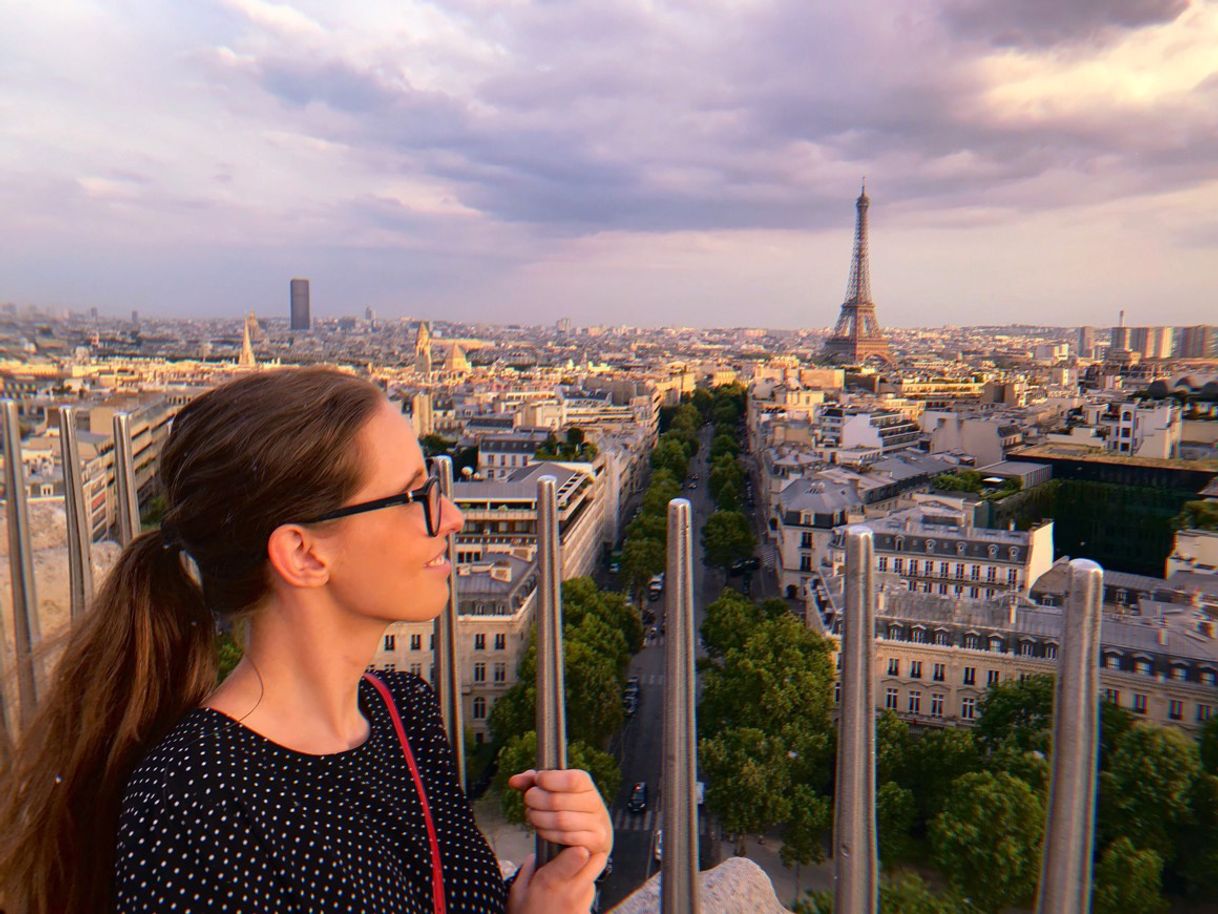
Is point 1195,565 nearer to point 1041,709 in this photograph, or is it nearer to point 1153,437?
point 1041,709

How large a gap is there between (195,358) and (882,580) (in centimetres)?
3243

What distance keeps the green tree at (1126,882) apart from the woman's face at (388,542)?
22.3 feet

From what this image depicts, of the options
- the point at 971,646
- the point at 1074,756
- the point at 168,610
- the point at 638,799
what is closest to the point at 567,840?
the point at 168,610

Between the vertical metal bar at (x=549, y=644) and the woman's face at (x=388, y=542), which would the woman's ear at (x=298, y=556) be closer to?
the woman's face at (x=388, y=542)

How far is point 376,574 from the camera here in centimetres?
100

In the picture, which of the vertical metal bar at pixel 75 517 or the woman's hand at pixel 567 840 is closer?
the woman's hand at pixel 567 840

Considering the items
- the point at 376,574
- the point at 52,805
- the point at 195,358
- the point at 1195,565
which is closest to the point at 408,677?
the point at 376,574

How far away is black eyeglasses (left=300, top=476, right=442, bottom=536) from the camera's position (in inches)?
37.4

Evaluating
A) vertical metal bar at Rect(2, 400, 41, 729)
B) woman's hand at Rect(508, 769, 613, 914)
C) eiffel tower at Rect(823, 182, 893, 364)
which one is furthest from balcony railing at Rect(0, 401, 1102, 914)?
eiffel tower at Rect(823, 182, 893, 364)

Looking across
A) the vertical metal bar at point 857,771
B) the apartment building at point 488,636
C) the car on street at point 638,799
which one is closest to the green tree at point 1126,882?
the car on street at point 638,799

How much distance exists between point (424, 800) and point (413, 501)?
35cm

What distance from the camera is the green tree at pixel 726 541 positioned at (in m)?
16.7

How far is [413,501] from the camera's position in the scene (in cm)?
100

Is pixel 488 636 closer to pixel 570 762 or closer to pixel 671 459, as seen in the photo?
pixel 570 762
